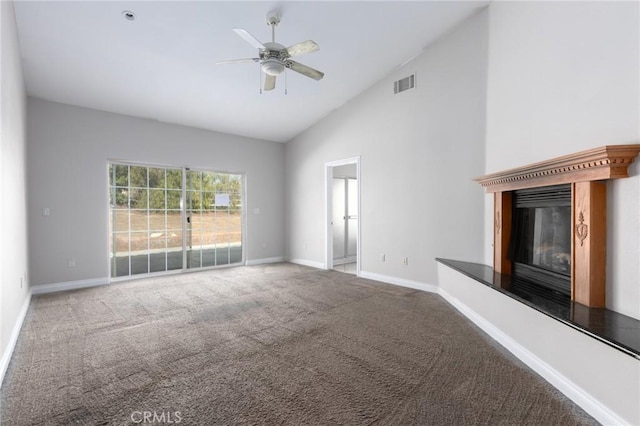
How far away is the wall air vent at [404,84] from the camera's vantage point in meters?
4.56

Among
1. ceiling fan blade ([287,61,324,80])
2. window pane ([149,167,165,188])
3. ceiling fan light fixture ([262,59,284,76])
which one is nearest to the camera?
ceiling fan light fixture ([262,59,284,76])

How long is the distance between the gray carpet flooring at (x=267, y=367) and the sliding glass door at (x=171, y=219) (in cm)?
148

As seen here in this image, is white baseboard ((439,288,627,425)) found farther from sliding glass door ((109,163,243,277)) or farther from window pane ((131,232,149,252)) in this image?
window pane ((131,232,149,252))

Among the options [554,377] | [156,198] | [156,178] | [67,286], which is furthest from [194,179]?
[554,377]

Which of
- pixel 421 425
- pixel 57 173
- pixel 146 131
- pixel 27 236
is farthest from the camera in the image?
pixel 146 131

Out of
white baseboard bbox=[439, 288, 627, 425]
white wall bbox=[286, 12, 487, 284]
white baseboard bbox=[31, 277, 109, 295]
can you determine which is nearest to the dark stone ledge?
white baseboard bbox=[439, 288, 627, 425]

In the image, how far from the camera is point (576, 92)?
7.64 ft

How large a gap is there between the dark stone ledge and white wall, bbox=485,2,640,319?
14 centimetres

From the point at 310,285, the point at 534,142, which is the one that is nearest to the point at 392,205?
the point at 310,285

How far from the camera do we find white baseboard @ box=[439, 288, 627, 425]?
5.78ft

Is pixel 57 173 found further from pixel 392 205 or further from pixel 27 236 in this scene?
pixel 392 205

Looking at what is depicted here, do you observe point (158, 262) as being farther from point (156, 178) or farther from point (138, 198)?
point (156, 178)

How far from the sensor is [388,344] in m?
2.74

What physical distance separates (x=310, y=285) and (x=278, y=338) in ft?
6.57
